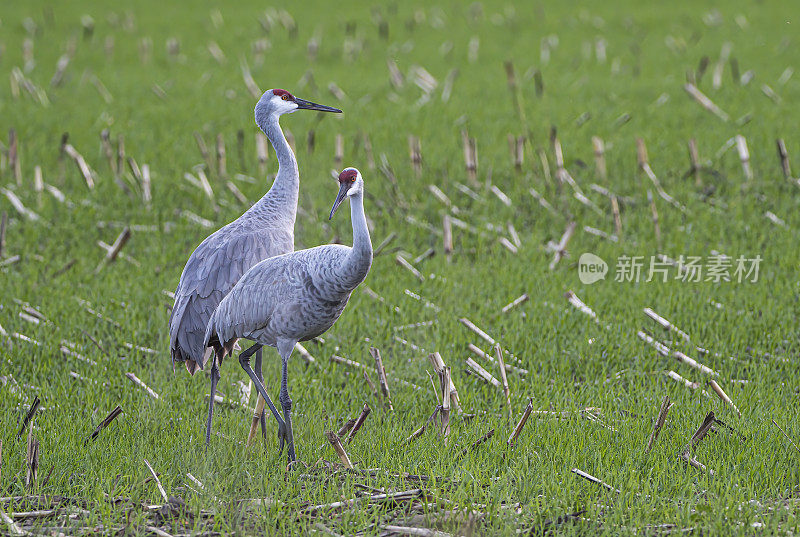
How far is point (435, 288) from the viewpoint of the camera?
7.15m

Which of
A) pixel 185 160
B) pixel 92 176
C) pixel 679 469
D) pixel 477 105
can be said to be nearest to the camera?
pixel 679 469

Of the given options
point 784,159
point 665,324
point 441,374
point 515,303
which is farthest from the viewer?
point 784,159

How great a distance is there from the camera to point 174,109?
1223 centimetres

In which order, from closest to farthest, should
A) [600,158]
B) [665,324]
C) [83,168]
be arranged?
[665,324]
[83,168]
[600,158]

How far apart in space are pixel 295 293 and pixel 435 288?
280cm

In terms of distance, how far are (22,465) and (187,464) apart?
0.87 m

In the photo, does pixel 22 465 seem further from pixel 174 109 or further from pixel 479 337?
pixel 174 109

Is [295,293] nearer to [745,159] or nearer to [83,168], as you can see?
[83,168]

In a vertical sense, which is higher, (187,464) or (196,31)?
(196,31)

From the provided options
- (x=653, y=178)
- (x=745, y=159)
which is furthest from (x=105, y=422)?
(x=745, y=159)

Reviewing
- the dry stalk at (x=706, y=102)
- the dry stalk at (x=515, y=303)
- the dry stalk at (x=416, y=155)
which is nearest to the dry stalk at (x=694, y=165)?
the dry stalk at (x=706, y=102)

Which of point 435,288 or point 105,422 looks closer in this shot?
point 105,422

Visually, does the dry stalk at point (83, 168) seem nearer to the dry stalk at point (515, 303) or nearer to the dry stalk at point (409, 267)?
the dry stalk at point (409, 267)

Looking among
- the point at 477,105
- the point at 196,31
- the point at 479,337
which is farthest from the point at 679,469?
the point at 196,31
